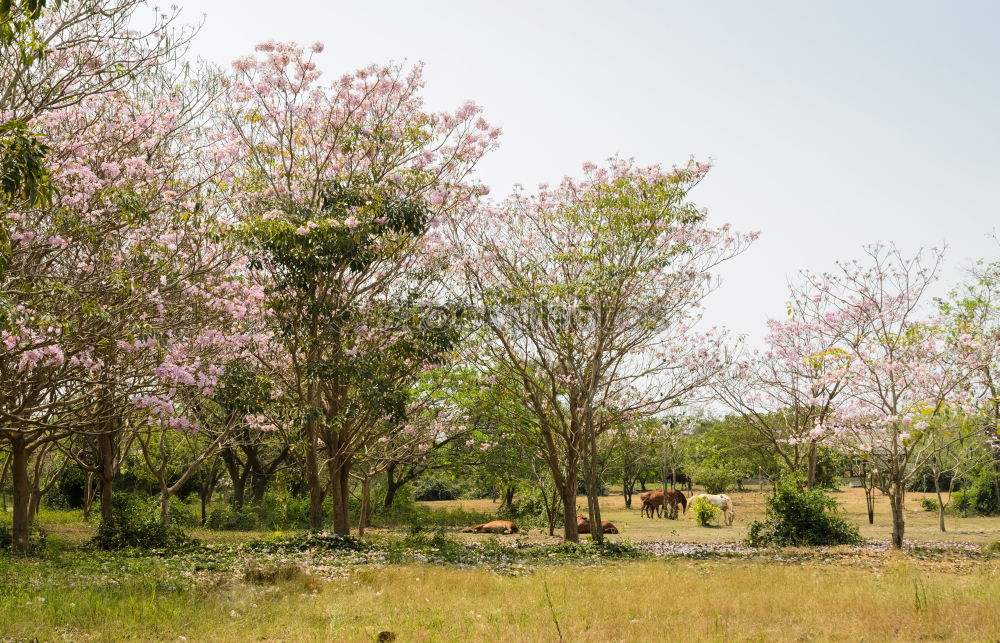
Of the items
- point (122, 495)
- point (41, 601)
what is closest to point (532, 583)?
point (41, 601)

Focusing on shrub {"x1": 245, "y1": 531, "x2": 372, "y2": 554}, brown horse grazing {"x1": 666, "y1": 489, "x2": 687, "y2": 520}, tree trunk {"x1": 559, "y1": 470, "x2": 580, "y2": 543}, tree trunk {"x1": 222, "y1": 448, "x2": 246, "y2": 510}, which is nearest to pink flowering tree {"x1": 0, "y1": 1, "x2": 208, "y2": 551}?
shrub {"x1": 245, "y1": 531, "x2": 372, "y2": 554}

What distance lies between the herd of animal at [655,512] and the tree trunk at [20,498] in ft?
47.8

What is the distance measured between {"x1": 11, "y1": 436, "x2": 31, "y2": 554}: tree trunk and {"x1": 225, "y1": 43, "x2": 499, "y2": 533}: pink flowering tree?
5.61m

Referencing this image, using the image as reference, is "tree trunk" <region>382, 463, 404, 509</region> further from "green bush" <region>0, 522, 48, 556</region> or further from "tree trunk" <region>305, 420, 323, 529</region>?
"green bush" <region>0, 522, 48, 556</region>

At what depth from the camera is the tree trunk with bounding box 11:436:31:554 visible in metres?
17.7

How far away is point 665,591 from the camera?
37.6ft

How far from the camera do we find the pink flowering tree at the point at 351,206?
1650 centimetres

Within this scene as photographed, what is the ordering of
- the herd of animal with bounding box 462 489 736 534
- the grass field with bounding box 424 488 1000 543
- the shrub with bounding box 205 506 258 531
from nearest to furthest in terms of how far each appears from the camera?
the grass field with bounding box 424 488 1000 543
the herd of animal with bounding box 462 489 736 534
the shrub with bounding box 205 506 258 531

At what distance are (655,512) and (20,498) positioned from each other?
1356 inches

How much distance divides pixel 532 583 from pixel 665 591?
2.10 m

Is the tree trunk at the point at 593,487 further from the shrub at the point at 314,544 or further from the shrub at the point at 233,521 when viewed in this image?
the shrub at the point at 233,521

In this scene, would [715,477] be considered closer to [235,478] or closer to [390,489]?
[390,489]

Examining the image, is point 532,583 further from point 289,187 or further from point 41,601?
point 289,187

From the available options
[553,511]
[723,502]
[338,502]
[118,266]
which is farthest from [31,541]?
[723,502]
